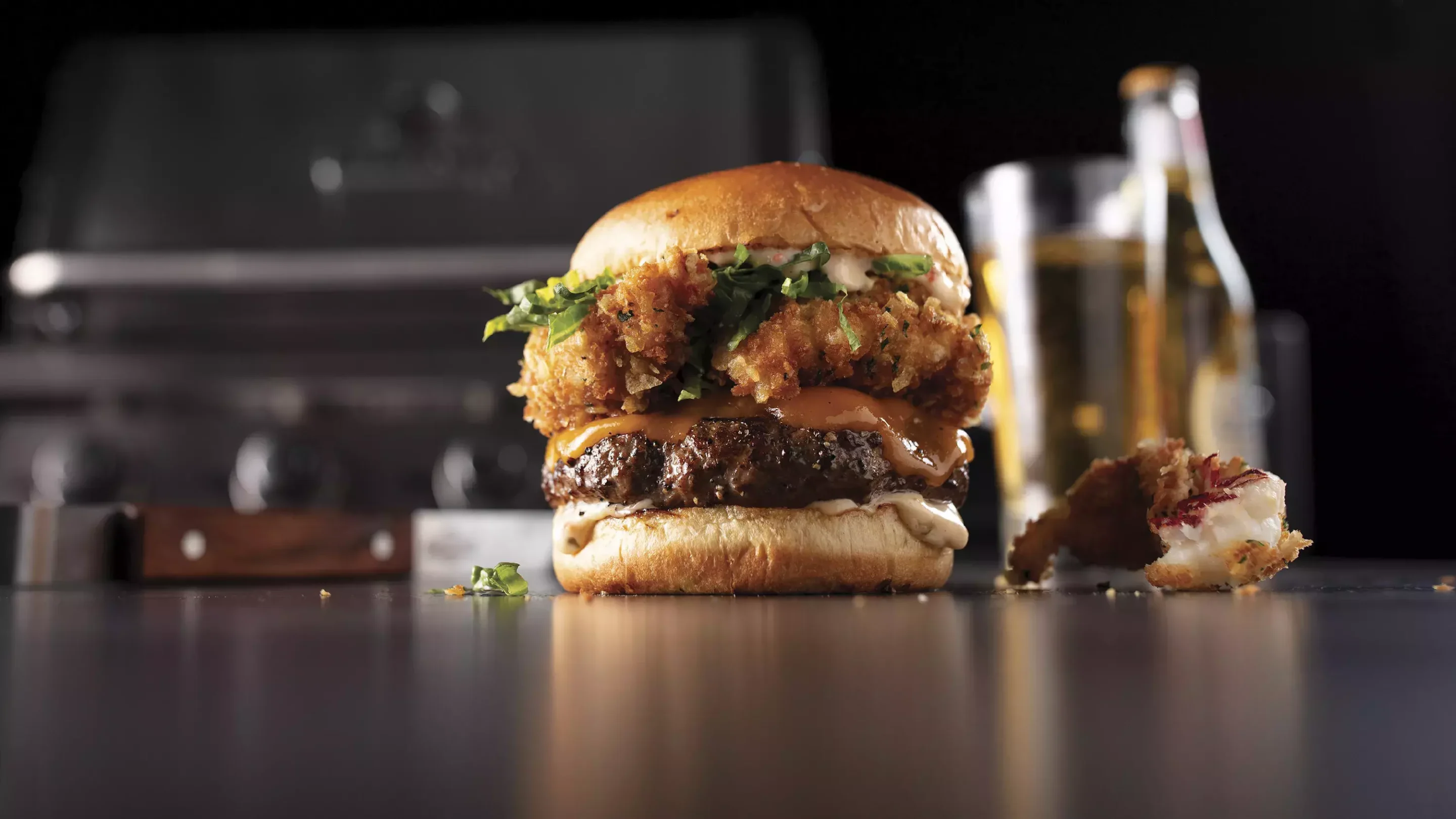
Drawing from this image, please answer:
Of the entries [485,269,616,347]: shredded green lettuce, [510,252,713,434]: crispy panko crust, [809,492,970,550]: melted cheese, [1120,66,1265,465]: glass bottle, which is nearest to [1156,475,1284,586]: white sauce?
[809,492,970,550]: melted cheese

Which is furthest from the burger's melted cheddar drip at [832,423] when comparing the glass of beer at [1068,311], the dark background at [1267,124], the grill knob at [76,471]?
Answer: the dark background at [1267,124]

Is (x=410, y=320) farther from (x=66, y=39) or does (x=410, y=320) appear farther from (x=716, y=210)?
(x=716, y=210)

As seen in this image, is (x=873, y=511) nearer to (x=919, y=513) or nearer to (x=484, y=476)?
(x=919, y=513)

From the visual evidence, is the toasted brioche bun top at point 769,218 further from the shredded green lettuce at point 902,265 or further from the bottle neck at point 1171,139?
the bottle neck at point 1171,139

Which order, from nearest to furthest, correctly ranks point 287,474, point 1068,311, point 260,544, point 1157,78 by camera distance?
point 260,544
point 1068,311
point 1157,78
point 287,474

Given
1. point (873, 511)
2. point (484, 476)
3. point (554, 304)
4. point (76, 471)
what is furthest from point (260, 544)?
point (76, 471)

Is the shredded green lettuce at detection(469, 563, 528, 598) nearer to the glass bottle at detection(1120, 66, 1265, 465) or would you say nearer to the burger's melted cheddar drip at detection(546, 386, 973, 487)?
the burger's melted cheddar drip at detection(546, 386, 973, 487)
